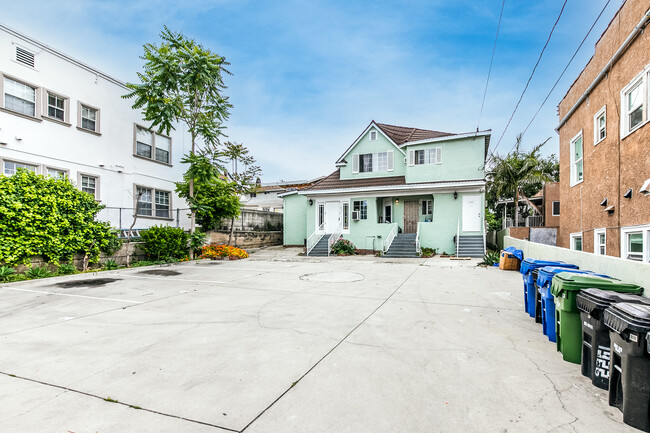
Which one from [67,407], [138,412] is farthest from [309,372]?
[67,407]

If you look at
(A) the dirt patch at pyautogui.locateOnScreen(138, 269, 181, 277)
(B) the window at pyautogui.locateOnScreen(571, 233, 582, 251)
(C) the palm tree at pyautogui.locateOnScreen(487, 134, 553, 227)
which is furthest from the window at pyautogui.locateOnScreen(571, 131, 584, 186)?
(A) the dirt patch at pyautogui.locateOnScreen(138, 269, 181, 277)

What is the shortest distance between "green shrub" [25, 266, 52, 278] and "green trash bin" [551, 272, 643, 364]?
12.7m

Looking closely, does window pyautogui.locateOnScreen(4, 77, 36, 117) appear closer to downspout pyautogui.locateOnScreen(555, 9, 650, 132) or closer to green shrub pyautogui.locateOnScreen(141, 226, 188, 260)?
green shrub pyautogui.locateOnScreen(141, 226, 188, 260)

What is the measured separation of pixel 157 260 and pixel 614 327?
1439cm

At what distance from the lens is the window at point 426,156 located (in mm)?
18156

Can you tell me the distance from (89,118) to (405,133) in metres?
17.9

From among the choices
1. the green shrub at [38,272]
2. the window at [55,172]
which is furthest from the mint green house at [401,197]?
the window at [55,172]

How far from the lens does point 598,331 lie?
299cm

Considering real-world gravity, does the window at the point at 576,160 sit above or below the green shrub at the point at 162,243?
→ above

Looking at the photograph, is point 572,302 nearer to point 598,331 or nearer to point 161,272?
point 598,331

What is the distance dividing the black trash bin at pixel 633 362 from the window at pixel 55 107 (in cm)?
1721

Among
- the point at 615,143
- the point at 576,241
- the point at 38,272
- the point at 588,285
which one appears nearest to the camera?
the point at 588,285

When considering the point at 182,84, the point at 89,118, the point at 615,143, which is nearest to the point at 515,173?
the point at 615,143

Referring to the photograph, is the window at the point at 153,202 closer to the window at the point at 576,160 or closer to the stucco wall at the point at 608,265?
the stucco wall at the point at 608,265
